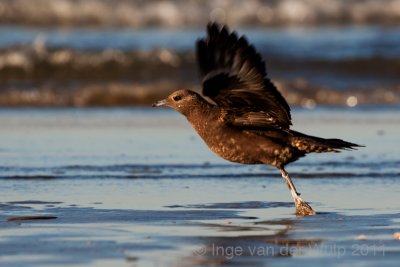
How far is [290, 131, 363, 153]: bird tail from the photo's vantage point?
309 inches

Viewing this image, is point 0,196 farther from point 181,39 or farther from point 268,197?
point 181,39

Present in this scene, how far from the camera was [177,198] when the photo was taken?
8.41 m

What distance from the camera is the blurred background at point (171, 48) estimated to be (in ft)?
51.1

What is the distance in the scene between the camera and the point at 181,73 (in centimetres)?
1744

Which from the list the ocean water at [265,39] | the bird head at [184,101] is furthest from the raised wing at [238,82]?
the ocean water at [265,39]

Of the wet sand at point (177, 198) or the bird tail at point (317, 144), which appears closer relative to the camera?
the wet sand at point (177, 198)

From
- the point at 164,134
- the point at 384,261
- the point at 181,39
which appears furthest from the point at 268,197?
the point at 181,39

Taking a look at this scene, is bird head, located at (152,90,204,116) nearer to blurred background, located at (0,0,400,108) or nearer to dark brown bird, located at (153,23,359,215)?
dark brown bird, located at (153,23,359,215)

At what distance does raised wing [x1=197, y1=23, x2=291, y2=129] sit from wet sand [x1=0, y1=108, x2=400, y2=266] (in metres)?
0.67

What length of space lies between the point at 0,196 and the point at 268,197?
2106 mm

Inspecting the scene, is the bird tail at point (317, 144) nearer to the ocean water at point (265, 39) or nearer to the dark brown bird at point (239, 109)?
the dark brown bird at point (239, 109)

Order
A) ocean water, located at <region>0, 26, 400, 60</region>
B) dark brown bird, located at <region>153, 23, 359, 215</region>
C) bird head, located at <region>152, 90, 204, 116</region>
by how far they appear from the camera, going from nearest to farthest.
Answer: dark brown bird, located at <region>153, 23, 359, 215</region>, bird head, located at <region>152, 90, 204, 116</region>, ocean water, located at <region>0, 26, 400, 60</region>

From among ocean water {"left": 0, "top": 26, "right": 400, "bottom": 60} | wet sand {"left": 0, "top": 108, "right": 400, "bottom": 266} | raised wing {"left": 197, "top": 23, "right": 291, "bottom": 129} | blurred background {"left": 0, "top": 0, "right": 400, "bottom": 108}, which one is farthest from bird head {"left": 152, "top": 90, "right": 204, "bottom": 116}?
ocean water {"left": 0, "top": 26, "right": 400, "bottom": 60}

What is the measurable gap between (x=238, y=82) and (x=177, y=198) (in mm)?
1051
